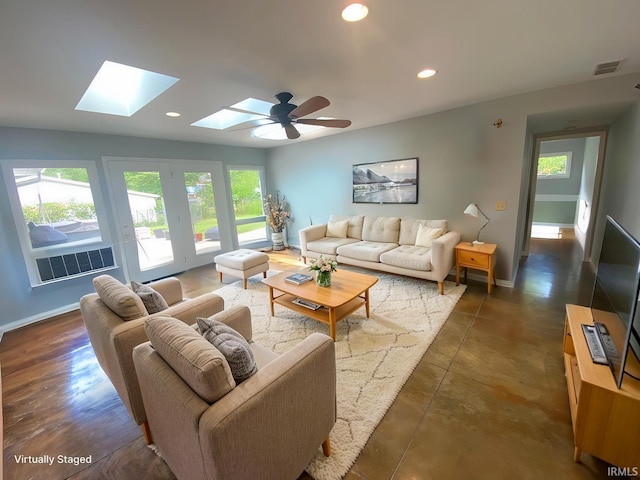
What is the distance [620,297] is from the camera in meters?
1.44

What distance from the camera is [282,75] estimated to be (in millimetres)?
2289

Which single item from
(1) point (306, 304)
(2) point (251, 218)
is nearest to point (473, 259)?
(1) point (306, 304)

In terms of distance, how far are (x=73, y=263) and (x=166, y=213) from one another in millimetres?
1457

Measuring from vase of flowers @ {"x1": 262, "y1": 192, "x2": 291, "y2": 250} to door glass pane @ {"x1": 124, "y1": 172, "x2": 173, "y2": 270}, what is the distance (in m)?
2.22

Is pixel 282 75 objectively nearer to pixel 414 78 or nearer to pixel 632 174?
pixel 414 78

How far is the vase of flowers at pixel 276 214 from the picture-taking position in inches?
245

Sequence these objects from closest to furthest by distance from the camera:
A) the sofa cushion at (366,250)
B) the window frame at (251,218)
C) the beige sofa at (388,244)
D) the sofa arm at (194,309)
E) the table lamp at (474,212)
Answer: the sofa arm at (194,309) → the beige sofa at (388,244) → the table lamp at (474,212) → the sofa cushion at (366,250) → the window frame at (251,218)

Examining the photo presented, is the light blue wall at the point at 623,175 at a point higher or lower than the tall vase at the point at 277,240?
higher

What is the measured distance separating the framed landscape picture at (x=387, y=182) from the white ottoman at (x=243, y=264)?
2182 millimetres

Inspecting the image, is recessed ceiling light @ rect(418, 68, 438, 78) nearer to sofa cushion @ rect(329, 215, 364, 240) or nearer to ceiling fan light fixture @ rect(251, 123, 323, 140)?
ceiling fan light fixture @ rect(251, 123, 323, 140)

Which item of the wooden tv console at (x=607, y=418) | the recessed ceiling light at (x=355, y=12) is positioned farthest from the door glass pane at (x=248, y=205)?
the wooden tv console at (x=607, y=418)

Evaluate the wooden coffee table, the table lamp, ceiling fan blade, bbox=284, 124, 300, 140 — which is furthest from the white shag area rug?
ceiling fan blade, bbox=284, 124, 300, 140

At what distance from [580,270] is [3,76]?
699 cm

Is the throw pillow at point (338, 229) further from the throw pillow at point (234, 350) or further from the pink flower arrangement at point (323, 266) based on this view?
the throw pillow at point (234, 350)
